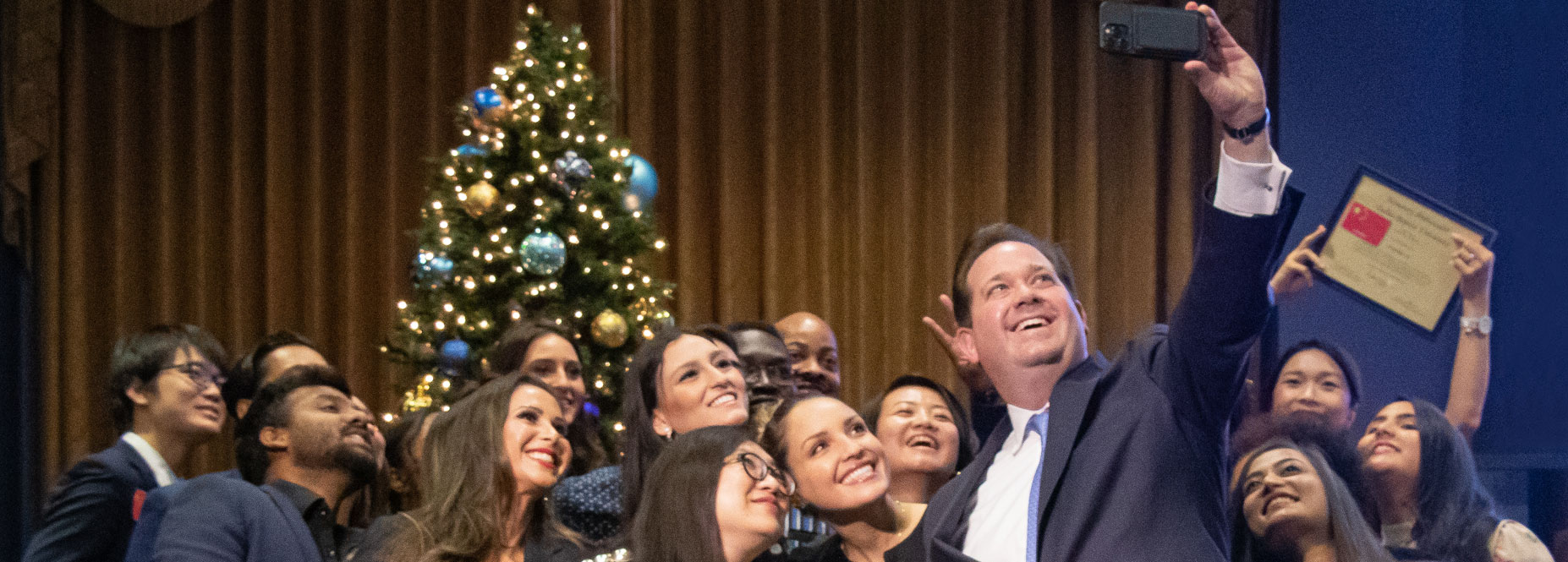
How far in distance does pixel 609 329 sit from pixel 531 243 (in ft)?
1.40

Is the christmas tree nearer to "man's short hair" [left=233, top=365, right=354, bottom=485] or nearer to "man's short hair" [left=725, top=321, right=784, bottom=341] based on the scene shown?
"man's short hair" [left=725, top=321, right=784, bottom=341]

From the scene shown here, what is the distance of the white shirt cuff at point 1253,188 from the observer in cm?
181

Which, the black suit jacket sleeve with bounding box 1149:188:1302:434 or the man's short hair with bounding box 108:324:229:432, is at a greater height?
the black suit jacket sleeve with bounding box 1149:188:1302:434

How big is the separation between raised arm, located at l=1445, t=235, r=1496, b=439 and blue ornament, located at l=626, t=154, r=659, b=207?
9.69ft

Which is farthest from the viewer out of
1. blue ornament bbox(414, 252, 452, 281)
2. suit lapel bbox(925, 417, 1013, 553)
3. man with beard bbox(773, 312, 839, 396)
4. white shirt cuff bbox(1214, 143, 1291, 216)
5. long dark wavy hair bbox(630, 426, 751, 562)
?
blue ornament bbox(414, 252, 452, 281)

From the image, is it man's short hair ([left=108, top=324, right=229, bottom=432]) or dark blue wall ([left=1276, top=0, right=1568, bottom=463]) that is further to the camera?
→ dark blue wall ([left=1276, top=0, right=1568, bottom=463])

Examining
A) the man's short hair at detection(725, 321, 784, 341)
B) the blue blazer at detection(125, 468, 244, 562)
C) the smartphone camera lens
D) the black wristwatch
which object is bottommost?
the blue blazer at detection(125, 468, 244, 562)

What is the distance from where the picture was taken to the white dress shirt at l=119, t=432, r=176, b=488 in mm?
3721

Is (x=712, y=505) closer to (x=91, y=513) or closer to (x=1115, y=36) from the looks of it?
(x=1115, y=36)

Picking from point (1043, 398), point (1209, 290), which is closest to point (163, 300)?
point (1043, 398)

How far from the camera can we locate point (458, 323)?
5.04 m

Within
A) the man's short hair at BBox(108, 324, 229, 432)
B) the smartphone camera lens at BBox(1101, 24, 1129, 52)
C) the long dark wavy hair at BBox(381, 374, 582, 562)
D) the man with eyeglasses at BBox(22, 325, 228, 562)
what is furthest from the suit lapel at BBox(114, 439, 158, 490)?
the smartphone camera lens at BBox(1101, 24, 1129, 52)

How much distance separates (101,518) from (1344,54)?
5.46 metres

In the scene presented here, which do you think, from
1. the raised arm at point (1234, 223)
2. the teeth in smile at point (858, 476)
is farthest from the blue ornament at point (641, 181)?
the raised arm at point (1234, 223)
